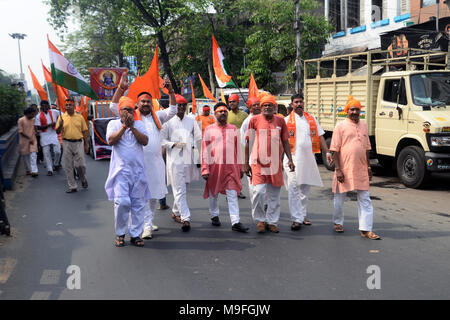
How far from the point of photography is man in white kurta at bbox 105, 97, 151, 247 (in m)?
5.19

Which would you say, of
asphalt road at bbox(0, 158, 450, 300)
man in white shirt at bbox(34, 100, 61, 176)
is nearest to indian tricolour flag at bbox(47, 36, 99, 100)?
asphalt road at bbox(0, 158, 450, 300)

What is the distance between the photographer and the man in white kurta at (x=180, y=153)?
20.1 ft

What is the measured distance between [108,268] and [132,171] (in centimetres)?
122

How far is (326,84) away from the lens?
37.9 ft

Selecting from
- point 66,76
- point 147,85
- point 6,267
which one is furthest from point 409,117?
point 6,267

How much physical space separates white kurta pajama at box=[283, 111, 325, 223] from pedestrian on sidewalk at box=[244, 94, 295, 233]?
9.1 inches

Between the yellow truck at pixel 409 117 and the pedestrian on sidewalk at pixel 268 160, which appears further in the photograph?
the yellow truck at pixel 409 117

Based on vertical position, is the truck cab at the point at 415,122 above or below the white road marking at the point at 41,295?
above

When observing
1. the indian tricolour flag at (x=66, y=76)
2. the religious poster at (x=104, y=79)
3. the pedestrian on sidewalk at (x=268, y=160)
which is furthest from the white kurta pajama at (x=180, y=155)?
the religious poster at (x=104, y=79)

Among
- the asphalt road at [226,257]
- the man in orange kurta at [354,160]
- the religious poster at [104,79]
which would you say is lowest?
the asphalt road at [226,257]

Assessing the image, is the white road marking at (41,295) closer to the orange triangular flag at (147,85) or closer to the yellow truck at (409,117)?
the orange triangular flag at (147,85)

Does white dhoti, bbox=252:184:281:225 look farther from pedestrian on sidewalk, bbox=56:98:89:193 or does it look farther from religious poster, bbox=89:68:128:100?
religious poster, bbox=89:68:128:100

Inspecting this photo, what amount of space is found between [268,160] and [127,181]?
1768 mm
